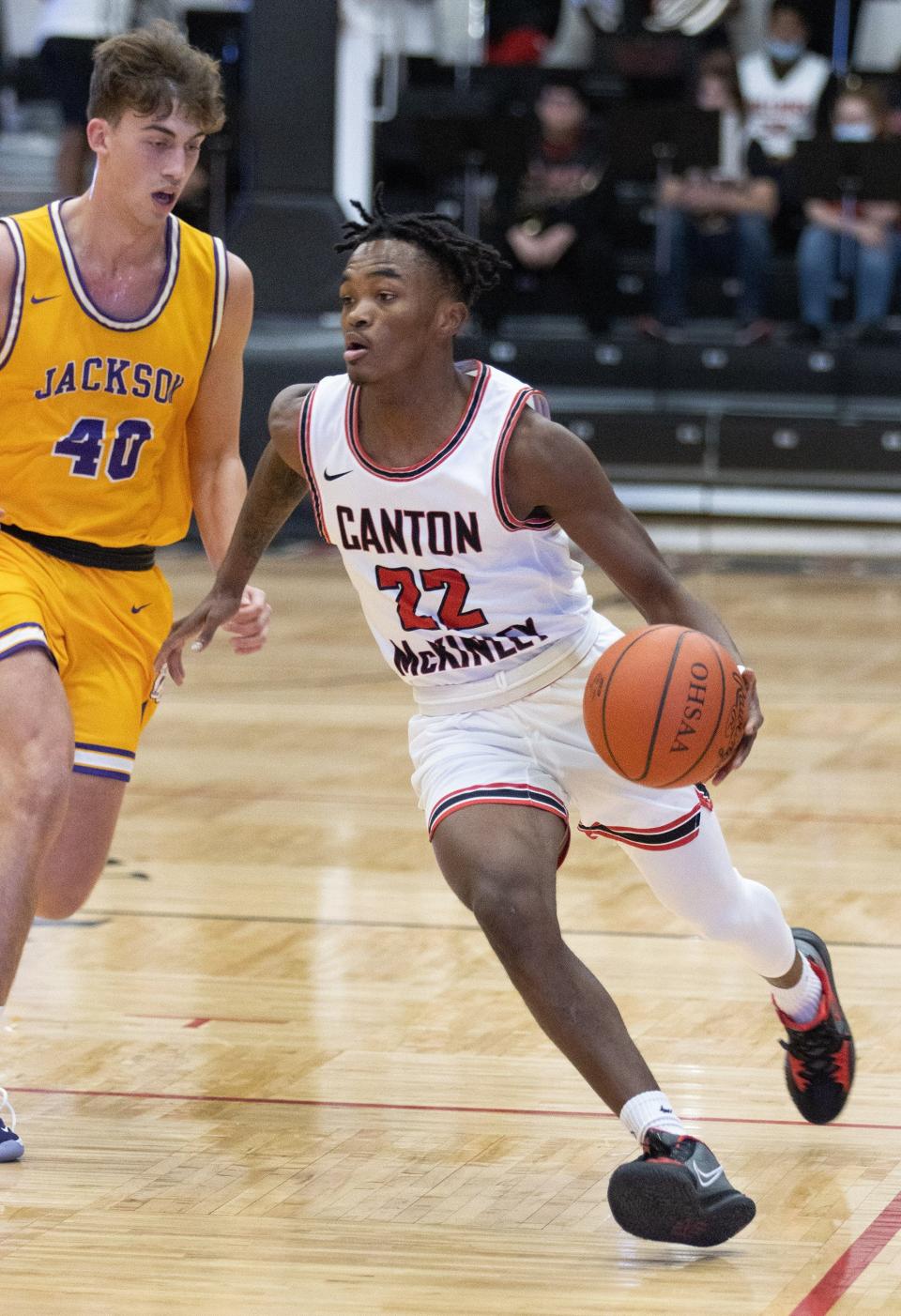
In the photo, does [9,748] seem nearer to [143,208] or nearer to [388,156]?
[143,208]

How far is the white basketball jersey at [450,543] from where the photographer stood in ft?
10.8

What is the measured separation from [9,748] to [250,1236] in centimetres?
89

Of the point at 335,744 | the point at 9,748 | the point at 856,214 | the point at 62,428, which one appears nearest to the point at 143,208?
the point at 62,428

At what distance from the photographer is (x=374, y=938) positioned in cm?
486

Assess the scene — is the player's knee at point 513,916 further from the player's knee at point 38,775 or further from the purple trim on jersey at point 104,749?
the purple trim on jersey at point 104,749

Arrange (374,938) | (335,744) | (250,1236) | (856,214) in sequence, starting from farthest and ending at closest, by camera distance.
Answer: (856,214) → (335,744) → (374,938) → (250,1236)

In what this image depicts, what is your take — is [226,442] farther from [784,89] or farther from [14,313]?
[784,89]

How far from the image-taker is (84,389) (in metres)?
3.70

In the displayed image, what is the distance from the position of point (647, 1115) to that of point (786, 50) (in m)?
11.4

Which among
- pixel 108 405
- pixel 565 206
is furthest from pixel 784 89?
pixel 108 405

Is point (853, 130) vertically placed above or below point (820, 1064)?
above

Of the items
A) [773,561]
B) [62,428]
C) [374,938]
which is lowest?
[773,561]

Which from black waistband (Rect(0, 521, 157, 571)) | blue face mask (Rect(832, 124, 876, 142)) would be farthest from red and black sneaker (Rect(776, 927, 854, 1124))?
blue face mask (Rect(832, 124, 876, 142))

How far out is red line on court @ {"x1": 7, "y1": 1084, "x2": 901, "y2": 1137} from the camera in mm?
3701
